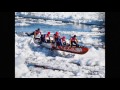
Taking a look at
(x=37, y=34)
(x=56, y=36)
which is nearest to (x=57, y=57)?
(x=56, y=36)

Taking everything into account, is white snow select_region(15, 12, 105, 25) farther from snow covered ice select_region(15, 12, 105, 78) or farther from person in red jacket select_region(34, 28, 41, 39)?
person in red jacket select_region(34, 28, 41, 39)

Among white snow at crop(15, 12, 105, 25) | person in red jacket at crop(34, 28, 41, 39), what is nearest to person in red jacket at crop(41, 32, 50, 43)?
person in red jacket at crop(34, 28, 41, 39)

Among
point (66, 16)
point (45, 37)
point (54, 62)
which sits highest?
point (66, 16)

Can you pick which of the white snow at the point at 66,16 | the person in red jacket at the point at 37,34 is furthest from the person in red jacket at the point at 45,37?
the white snow at the point at 66,16

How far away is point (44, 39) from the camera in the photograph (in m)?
12.1

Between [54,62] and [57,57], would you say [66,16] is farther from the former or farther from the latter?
[54,62]

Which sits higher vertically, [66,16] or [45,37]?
[66,16]

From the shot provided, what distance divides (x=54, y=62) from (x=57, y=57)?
11 cm

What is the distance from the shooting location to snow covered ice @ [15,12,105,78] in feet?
39.5

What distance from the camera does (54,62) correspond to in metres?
12.1

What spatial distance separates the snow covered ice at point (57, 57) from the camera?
12.0m
